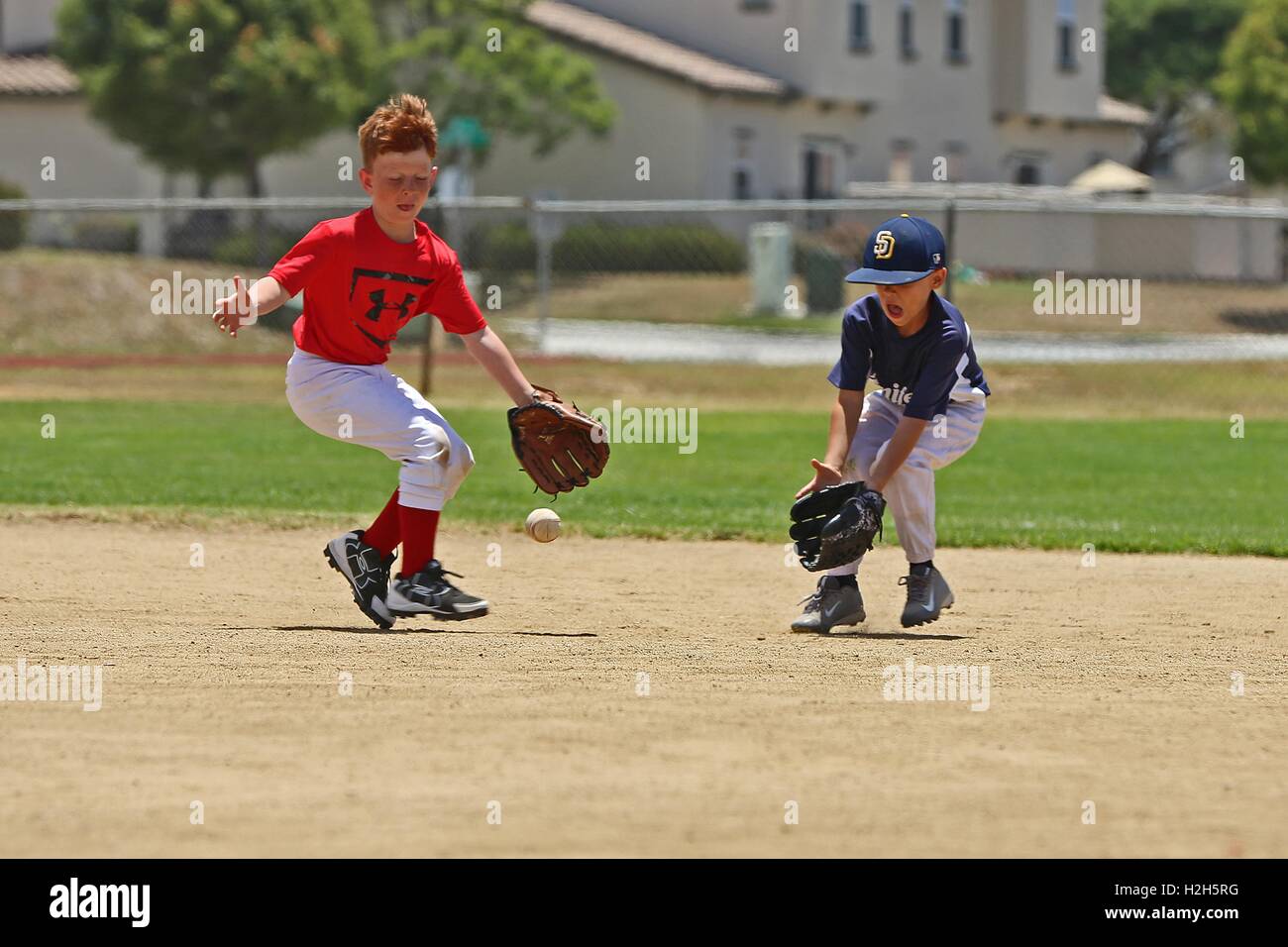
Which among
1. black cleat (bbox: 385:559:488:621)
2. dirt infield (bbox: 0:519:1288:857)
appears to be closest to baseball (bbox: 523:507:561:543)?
dirt infield (bbox: 0:519:1288:857)

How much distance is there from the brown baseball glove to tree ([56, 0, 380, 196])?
24909 millimetres

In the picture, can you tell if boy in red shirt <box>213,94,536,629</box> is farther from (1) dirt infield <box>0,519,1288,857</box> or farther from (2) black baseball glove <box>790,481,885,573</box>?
(2) black baseball glove <box>790,481,885,573</box>

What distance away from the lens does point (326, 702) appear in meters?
5.79

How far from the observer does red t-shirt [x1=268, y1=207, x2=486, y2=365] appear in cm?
720

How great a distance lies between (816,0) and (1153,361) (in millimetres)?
18723

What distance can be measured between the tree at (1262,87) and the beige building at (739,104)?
3.98 m

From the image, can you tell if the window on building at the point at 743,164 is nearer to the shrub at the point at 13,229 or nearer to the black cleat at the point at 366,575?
the shrub at the point at 13,229

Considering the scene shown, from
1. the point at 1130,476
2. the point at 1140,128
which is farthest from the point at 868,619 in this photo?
the point at 1140,128

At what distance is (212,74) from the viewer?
1259 inches

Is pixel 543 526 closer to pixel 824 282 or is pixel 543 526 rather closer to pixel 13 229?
pixel 824 282

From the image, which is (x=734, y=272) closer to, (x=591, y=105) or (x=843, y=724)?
(x=591, y=105)

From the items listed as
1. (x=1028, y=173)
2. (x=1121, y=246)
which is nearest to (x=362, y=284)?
(x=1121, y=246)

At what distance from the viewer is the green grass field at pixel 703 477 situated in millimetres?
11391
